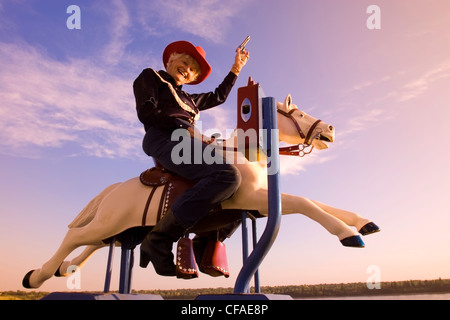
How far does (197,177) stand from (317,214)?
923 mm

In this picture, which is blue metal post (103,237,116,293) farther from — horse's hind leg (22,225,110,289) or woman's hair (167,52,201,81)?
woman's hair (167,52,201,81)

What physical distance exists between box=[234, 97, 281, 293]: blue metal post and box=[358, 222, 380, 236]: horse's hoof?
0.63m

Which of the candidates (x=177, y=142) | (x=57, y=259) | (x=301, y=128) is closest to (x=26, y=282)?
(x=57, y=259)

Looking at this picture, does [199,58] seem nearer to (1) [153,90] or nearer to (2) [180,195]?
(1) [153,90]

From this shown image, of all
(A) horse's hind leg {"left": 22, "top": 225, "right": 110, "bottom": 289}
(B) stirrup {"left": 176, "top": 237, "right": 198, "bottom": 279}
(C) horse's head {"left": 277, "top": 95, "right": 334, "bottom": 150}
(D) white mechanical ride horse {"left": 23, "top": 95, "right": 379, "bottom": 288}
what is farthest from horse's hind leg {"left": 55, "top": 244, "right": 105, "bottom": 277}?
(C) horse's head {"left": 277, "top": 95, "right": 334, "bottom": 150}

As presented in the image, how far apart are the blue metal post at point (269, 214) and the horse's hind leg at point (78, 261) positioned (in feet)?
5.90

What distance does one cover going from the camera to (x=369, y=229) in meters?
2.55

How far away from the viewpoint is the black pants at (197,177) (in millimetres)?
2643

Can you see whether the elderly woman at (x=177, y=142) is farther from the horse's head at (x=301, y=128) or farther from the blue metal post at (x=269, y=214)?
the horse's head at (x=301, y=128)

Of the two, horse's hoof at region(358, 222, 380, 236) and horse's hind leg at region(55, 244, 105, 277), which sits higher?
horse's hoof at region(358, 222, 380, 236)

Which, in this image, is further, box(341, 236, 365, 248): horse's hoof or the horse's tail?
the horse's tail

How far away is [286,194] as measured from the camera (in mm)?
2781

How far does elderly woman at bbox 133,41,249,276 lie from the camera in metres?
2.66
